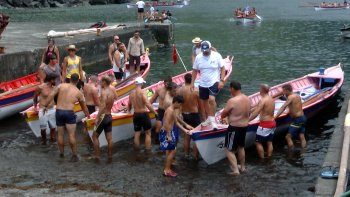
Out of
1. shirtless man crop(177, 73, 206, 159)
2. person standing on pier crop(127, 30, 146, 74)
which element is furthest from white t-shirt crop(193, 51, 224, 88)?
person standing on pier crop(127, 30, 146, 74)

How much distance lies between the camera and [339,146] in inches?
365

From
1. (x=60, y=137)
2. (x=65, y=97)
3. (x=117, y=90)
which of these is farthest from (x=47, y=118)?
(x=117, y=90)

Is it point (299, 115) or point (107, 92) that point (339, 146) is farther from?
point (107, 92)

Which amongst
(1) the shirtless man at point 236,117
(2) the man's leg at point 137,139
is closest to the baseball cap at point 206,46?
(1) the shirtless man at point 236,117

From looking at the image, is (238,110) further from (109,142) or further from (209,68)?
(109,142)

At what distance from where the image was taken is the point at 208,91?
31.9 feet

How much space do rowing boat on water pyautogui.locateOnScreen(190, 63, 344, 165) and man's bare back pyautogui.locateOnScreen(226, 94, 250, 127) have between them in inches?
30.4

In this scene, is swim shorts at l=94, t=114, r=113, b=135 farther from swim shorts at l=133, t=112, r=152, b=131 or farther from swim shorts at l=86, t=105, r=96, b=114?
swim shorts at l=86, t=105, r=96, b=114

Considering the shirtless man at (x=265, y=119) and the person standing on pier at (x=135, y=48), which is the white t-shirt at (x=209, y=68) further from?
the person standing on pier at (x=135, y=48)

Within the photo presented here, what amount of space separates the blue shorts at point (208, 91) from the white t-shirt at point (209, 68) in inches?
3.0

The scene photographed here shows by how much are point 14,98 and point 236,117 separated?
25.2ft

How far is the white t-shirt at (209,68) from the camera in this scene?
31.5 ft

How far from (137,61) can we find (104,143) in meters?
6.65

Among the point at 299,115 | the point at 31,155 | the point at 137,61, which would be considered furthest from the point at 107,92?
the point at 137,61
